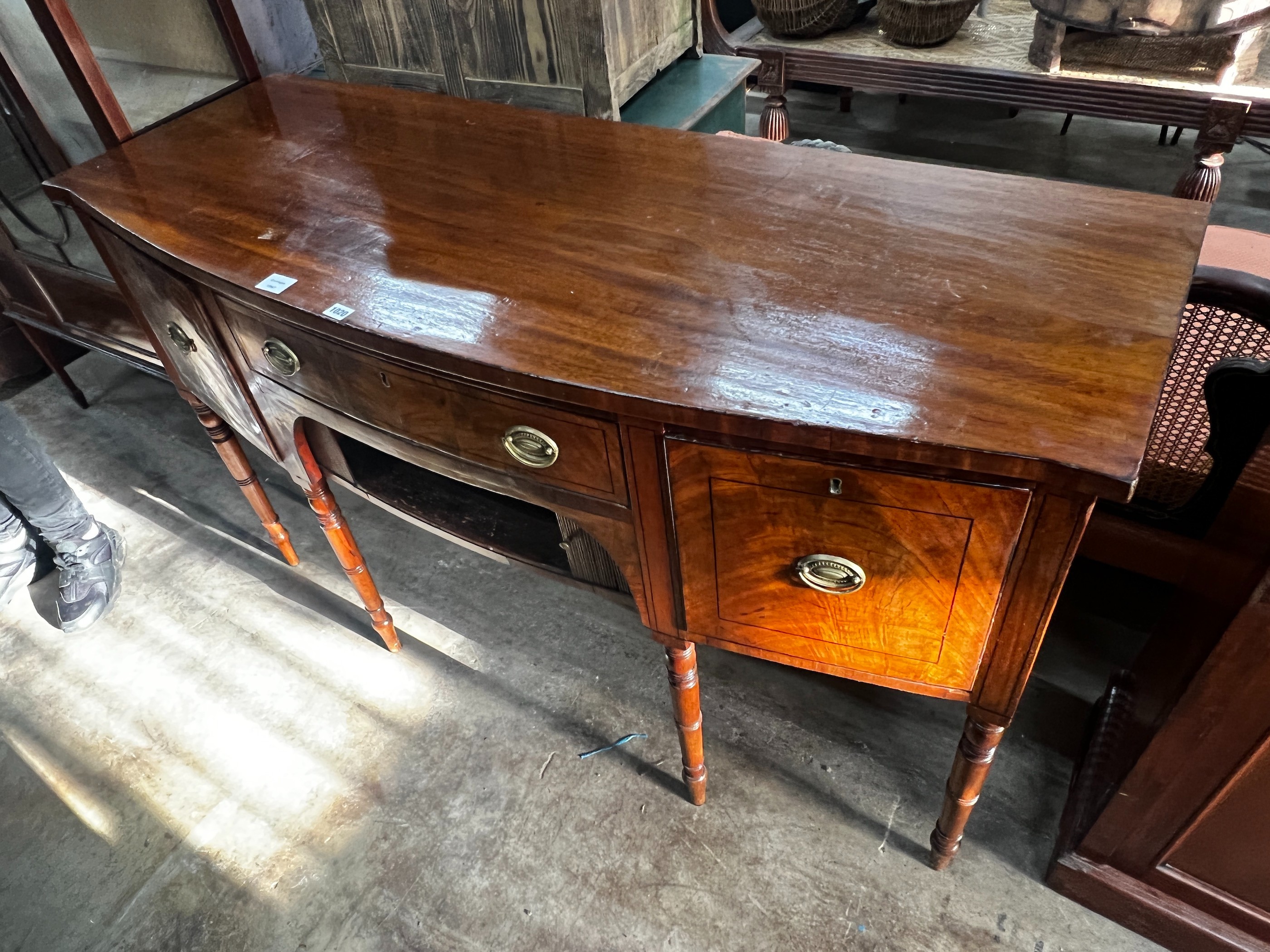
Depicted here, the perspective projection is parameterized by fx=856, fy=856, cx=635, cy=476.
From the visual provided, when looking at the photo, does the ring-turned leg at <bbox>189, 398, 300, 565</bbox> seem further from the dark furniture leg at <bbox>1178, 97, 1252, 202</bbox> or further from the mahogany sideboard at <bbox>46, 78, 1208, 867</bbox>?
the dark furniture leg at <bbox>1178, 97, 1252, 202</bbox>

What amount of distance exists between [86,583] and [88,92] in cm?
98

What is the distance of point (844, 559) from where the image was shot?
31.9 inches

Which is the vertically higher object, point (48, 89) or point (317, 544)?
point (48, 89)

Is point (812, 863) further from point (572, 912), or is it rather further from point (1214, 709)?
point (1214, 709)

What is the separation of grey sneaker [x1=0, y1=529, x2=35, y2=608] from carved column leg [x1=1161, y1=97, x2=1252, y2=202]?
2.52m

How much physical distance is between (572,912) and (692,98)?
155cm

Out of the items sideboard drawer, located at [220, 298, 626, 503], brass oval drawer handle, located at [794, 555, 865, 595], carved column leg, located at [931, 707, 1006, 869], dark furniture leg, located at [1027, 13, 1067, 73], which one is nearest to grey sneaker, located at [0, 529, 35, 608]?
sideboard drawer, located at [220, 298, 626, 503]

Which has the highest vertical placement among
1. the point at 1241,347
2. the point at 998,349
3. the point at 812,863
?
the point at 998,349

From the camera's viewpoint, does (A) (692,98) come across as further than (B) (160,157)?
Yes

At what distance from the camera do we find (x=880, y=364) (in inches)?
29.3

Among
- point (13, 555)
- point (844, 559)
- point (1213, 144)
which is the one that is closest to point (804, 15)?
point (1213, 144)

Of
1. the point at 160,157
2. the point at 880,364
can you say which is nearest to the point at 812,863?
the point at 880,364

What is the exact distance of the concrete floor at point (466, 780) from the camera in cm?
128

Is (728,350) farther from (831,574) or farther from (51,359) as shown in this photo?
(51,359)
